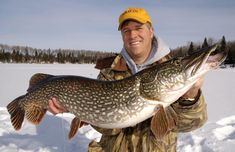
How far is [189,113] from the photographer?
2.51m

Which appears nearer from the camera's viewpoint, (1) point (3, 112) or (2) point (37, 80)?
(2) point (37, 80)

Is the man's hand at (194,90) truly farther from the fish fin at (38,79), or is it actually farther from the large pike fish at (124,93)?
the fish fin at (38,79)

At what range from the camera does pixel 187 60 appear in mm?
2223

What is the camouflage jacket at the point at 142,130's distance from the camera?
252cm

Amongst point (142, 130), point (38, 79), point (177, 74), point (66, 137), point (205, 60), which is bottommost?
point (66, 137)

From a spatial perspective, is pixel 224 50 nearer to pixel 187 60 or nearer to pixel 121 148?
pixel 187 60

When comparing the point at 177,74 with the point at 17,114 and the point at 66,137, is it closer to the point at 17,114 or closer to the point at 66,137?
the point at 17,114

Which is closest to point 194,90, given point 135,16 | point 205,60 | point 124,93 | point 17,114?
point 205,60

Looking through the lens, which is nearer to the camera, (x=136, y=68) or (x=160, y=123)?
(x=160, y=123)

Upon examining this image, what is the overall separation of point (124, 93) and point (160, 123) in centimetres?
37

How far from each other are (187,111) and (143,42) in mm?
740

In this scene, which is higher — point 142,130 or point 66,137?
point 142,130

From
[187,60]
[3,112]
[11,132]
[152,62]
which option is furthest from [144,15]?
[3,112]

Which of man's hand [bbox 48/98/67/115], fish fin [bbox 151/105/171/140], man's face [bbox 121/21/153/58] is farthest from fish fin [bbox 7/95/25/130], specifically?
fish fin [bbox 151/105/171/140]
